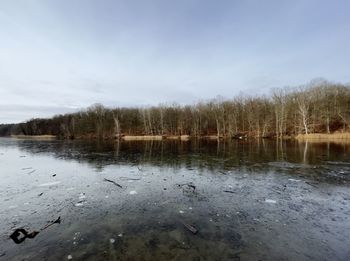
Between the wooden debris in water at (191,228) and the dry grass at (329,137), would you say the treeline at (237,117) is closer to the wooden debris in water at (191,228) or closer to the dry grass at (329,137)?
the dry grass at (329,137)

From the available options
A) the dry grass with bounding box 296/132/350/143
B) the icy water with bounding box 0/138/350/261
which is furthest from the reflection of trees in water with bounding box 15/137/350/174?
the dry grass with bounding box 296/132/350/143

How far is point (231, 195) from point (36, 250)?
24.9ft

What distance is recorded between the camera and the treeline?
176ft

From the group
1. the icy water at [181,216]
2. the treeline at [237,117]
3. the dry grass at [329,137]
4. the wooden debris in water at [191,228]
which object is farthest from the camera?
the treeline at [237,117]

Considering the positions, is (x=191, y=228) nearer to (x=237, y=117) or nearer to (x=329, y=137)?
(x=329, y=137)

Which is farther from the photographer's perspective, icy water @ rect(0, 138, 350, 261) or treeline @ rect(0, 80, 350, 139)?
treeline @ rect(0, 80, 350, 139)

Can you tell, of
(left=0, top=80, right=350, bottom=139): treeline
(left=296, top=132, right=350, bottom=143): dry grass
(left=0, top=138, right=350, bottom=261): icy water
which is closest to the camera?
(left=0, top=138, right=350, bottom=261): icy water

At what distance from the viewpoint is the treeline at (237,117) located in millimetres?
53719

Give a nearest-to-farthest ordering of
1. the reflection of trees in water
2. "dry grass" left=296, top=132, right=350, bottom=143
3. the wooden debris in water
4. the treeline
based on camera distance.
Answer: the wooden debris in water
the reflection of trees in water
"dry grass" left=296, top=132, right=350, bottom=143
the treeline

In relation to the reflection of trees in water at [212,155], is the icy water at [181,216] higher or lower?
lower

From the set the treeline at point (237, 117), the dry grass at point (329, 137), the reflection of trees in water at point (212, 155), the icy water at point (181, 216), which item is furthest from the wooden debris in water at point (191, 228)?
the treeline at point (237, 117)

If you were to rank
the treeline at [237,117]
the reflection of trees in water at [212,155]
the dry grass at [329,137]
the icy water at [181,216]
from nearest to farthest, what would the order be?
the icy water at [181,216] < the reflection of trees in water at [212,155] < the dry grass at [329,137] < the treeline at [237,117]

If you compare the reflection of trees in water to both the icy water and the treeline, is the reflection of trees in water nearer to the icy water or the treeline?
the icy water

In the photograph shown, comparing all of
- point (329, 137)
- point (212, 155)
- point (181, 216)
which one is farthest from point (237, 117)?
point (181, 216)
